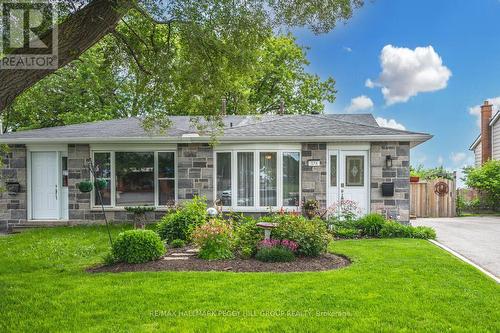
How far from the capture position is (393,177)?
33.4 ft

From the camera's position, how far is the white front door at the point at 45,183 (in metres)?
11.3

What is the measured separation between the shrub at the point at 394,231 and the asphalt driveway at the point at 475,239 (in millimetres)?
690

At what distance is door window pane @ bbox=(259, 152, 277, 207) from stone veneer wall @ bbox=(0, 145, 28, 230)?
700 centimetres

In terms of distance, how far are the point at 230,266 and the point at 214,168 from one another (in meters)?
5.03

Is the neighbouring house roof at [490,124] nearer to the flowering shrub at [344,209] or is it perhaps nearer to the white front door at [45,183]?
the flowering shrub at [344,209]

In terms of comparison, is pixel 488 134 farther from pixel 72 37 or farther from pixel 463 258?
pixel 72 37

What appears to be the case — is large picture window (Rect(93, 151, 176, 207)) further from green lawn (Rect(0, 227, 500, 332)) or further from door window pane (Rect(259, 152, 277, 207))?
green lawn (Rect(0, 227, 500, 332))

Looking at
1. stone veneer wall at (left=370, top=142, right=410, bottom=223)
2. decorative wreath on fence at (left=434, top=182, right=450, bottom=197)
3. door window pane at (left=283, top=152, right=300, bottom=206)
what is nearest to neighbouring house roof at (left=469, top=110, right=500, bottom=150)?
decorative wreath on fence at (left=434, top=182, right=450, bottom=197)

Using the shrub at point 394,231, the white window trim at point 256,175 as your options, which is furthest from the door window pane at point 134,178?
the shrub at point 394,231

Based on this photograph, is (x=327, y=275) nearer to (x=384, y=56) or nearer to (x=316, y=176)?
(x=316, y=176)

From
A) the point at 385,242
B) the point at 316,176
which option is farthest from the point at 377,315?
the point at 316,176

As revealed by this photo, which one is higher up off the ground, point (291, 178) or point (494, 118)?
point (494, 118)

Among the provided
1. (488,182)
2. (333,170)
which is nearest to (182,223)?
(333,170)

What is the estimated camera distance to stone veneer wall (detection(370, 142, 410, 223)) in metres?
10.1
